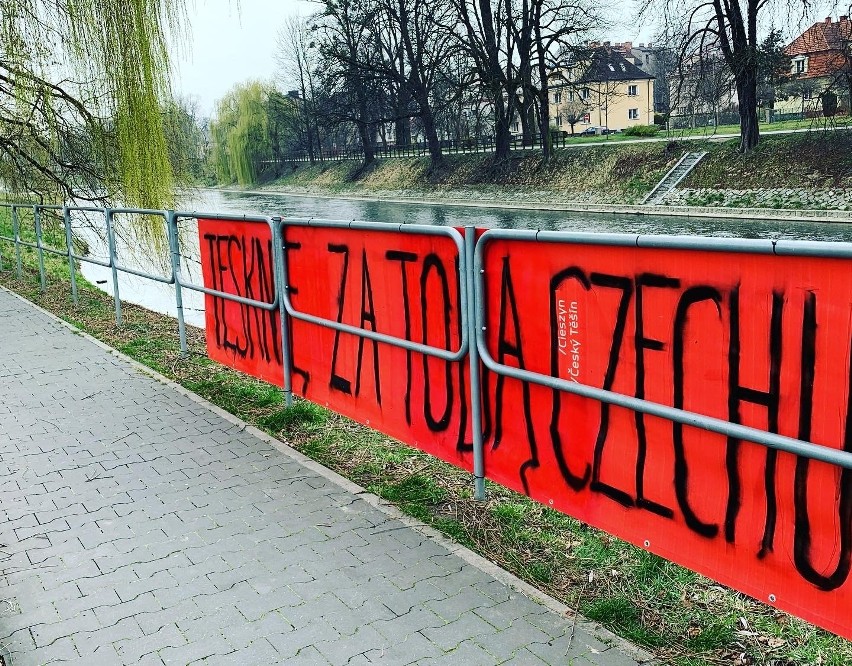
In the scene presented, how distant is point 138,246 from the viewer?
11305 mm

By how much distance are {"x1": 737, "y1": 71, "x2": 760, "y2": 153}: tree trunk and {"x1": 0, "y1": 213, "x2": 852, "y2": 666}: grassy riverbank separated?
32.0m

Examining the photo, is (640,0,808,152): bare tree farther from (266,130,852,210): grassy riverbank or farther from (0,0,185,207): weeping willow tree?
(0,0,185,207): weeping willow tree

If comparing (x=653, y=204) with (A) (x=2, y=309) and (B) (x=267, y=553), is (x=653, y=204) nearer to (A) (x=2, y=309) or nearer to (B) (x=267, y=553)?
(A) (x=2, y=309)

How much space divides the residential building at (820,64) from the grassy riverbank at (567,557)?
99.3ft

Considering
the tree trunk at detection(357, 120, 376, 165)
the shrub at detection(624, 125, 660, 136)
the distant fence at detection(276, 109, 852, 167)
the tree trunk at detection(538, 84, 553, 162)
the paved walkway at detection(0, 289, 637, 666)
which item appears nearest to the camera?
the paved walkway at detection(0, 289, 637, 666)

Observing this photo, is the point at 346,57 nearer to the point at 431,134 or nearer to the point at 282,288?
the point at 431,134

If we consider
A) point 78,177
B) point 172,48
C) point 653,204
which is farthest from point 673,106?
point 172,48

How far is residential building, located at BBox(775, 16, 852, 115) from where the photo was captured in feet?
104

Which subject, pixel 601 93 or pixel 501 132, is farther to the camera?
pixel 601 93

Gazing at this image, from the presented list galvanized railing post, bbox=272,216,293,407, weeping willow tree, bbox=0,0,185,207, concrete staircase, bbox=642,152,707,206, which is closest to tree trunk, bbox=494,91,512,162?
concrete staircase, bbox=642,152,707,206

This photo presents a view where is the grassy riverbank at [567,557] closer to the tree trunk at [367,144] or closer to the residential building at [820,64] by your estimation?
the residential building at [820,64]

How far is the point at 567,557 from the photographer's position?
4.04 m

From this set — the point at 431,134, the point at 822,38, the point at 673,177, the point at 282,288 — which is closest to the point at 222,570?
the point at 282,288

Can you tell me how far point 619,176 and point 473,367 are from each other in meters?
39.0
